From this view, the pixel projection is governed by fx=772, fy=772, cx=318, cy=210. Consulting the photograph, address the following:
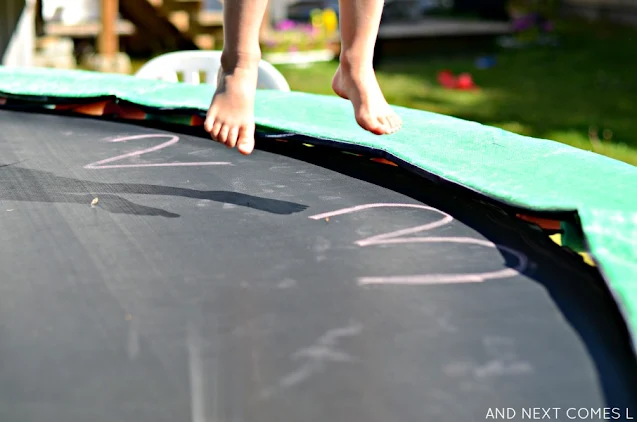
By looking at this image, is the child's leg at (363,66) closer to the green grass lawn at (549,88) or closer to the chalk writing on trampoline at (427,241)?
the chalk writing on trampoline at (427,241)

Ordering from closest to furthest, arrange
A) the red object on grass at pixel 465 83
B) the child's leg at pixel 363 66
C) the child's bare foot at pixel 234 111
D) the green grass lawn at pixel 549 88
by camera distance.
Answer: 1. the child's bare foot at pixel 234 111
2. the child's leg at pixel 363 66
3. the green grass lawn at pixel 549 88
4. the red object on grass at pixel 465 83

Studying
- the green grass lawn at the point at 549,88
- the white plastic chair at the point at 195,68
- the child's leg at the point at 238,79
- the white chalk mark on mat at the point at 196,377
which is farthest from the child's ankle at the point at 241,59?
the green grass lawn at the point at 549,88

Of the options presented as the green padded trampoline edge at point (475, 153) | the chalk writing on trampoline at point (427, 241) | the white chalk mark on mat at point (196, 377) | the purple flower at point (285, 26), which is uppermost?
the purple flower at point (285, 26)

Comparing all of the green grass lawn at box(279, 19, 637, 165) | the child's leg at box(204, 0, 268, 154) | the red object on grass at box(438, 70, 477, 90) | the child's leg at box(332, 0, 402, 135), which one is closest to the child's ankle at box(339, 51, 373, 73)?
the child's leg at box(332, 0, 402, 135)

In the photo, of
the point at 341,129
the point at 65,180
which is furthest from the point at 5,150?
the point at 341,129

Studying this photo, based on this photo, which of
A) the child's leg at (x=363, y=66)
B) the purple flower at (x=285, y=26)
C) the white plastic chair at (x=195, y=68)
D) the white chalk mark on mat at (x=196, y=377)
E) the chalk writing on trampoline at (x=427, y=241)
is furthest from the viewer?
the purple flower at (x=285, y=26)

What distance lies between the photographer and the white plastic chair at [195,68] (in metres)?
2.27

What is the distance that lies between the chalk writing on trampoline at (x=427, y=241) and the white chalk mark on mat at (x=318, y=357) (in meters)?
0.14

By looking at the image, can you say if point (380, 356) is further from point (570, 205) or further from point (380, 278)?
point (570, 205)

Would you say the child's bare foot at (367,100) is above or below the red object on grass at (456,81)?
below

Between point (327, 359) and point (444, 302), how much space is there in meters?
0.20

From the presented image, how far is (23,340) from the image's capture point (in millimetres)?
819

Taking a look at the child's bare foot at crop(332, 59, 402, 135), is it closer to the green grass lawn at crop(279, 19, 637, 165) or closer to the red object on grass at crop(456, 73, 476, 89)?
the green grass lawn at crop(279, 19, 637, 165)

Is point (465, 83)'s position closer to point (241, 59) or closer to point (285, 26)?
point (285, 26)
